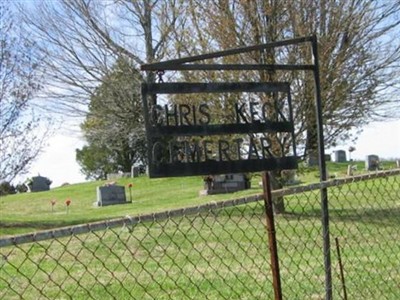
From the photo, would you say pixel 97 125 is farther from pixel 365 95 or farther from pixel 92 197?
pixel 365 95

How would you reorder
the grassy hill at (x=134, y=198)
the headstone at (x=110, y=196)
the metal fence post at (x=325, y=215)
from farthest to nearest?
1. the headstone at (x=110, y=196)
2. the grassy hill at (x=134, y=198)
3. the metal fence post at (x=325, y=215)

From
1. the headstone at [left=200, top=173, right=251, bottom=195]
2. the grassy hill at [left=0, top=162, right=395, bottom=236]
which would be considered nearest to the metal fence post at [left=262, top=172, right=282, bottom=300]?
the grassy hill at [left=0, top=162, right=395, bottom=236]

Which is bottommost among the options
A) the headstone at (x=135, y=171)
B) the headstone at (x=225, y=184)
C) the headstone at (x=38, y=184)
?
the headstone at (x=225, y=184)

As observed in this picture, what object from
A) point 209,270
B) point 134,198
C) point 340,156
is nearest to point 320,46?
point 209,270

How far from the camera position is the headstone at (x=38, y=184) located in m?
35.5

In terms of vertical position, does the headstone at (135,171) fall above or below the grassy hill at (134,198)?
above

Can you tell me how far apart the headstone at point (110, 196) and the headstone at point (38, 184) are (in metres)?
13.1

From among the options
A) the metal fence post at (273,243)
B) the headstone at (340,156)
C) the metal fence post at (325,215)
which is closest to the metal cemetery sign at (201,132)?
the metal fence post at (325,215)

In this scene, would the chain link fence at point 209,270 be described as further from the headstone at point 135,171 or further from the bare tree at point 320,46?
the headstone at point 135,171

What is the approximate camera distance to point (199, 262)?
8008 millimetres

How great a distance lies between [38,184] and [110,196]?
13.8m

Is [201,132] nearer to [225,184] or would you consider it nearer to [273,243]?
[273,243]

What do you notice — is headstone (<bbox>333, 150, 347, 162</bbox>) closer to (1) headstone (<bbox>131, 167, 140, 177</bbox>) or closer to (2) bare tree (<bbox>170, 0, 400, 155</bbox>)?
(1) headstone (<bbox>131, 167, 140, 177</bbox>)

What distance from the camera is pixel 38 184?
118ft
